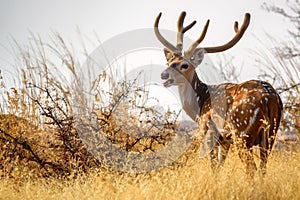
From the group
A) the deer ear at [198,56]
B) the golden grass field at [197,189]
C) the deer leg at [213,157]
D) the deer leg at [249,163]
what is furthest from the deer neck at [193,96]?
the golden grass field at [197,189]

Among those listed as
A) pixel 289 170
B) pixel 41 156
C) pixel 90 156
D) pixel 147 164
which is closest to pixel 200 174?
pixel 289 170

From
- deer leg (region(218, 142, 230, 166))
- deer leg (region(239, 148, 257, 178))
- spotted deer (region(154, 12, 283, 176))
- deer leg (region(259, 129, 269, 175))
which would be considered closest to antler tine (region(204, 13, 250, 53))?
spotted deer (region(154, 12, 283, 176))

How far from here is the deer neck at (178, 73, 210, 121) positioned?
20.6ft

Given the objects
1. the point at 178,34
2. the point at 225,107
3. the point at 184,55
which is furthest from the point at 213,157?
the point at 178,34

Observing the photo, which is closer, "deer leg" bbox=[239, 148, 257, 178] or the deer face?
"deer leg" bbox=[239, 148, 257, 178]

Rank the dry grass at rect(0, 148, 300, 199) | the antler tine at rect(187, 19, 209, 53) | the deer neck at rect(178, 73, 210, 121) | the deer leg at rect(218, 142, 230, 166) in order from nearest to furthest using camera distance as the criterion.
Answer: the dry grass at rect(0, 148, 300, 199), the deer leg at rect(218, 142, 230, 166), the deer neck at rect(178, 73, 210, 121), the antler tine at rect(187, 19, 209, 53)

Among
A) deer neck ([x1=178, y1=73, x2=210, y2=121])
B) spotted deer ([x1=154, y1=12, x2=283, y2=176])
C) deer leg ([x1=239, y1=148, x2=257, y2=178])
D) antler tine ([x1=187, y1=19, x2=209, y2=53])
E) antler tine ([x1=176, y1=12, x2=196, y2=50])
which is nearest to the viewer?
deer leg ([x1=239, y1=148, x2=257, y2=178])

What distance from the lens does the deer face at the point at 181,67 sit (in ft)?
20.1

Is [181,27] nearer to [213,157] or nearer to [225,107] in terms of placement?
[225,107]

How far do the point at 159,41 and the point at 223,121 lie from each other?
221 cm

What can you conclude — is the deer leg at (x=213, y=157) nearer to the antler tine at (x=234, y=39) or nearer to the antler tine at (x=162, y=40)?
the antler tine at (x=234, y=39)

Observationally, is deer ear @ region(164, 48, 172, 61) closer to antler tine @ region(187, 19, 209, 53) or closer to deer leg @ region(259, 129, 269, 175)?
antler tine @ region(187, 19, 209, 53)

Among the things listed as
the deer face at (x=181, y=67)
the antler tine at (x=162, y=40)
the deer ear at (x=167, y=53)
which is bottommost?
the deer face at (x=181, y=67)

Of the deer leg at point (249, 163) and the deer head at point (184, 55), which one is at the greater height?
the deer head at point (184, 55)
